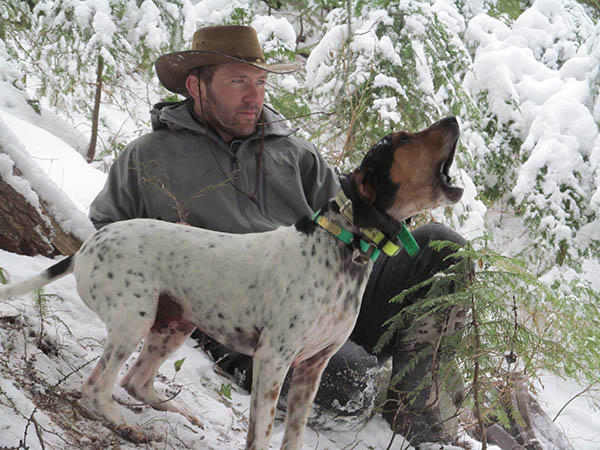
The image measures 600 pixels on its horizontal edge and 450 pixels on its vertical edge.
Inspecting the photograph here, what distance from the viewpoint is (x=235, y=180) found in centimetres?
336

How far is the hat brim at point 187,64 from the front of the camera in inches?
125

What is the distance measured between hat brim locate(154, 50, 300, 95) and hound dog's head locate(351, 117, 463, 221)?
52.8 inches

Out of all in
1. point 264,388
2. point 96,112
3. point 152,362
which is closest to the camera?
point 264,388

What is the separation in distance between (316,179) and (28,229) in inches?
69.5

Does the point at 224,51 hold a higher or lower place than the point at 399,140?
higher

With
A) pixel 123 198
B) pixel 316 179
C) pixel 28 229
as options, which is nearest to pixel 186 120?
pixel 123 198

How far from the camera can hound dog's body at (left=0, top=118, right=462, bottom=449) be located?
201 centimetres

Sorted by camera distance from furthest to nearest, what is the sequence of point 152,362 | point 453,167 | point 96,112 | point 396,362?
point 96,112 → point 453,167 → point 396,362 → point 152,362

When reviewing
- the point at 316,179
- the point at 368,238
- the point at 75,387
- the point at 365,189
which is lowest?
the point at 75,387

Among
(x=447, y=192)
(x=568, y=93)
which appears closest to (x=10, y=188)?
(x=447, y=192)

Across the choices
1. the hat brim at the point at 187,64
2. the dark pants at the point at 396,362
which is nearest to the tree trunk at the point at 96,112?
the hat brim at the point at 187,64

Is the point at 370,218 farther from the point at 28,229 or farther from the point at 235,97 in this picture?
the point at 28,229

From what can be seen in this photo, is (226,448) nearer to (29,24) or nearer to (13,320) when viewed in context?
(13,320)

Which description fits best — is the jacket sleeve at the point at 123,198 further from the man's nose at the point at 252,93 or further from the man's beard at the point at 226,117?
the man's nose at the point at 252,93
